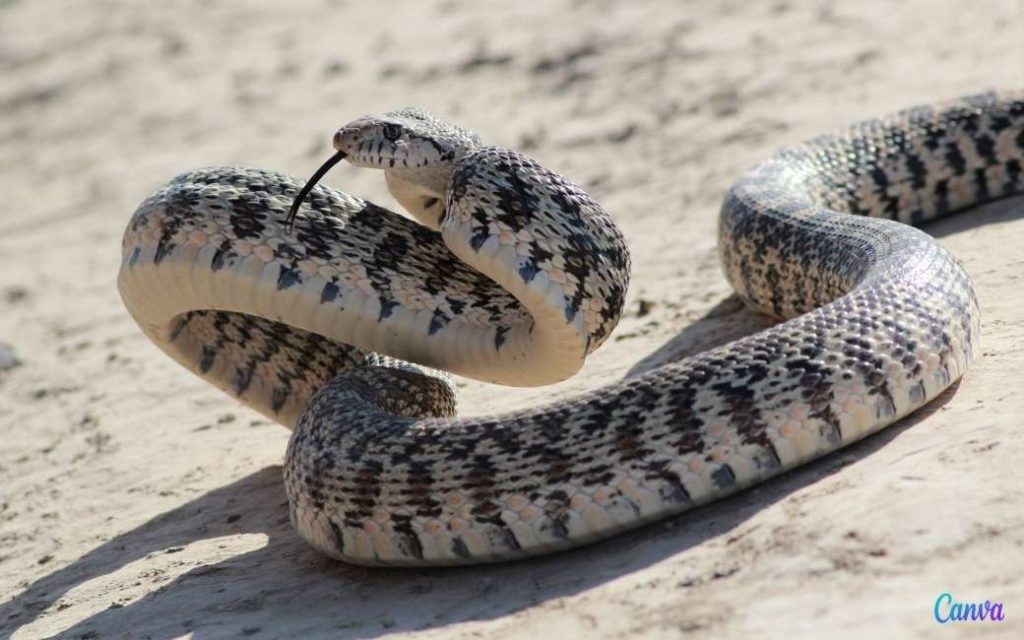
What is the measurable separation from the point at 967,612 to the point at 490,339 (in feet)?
10.1

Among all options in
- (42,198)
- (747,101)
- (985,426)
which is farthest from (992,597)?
(42,198)

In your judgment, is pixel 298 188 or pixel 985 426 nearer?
pixel 985 426

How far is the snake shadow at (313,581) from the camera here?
5.80m

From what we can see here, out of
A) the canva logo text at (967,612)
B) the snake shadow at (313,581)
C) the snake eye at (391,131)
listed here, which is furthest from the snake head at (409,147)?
the canva logo text at (967,612)

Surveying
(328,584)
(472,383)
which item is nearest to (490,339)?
(328,584)

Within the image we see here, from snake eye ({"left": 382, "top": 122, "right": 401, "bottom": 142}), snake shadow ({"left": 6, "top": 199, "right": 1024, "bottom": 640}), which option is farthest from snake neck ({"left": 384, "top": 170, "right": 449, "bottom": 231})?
snake shadow ({"left": 6, "top": 199, "right": 1024, "bottom": 640})

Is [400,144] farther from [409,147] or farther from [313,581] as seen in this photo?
[313,581]

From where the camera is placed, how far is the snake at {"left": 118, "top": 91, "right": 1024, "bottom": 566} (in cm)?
597

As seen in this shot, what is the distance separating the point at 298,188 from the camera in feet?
23.6

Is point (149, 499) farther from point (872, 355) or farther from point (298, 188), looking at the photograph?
point (872, 355)

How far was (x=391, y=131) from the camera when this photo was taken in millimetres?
7227

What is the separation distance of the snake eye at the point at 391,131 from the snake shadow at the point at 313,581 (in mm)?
2039

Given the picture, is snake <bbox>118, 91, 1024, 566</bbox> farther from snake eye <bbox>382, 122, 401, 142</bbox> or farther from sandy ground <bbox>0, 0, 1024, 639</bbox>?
sandy ground <bbox>0, 0, 1024, 639</bbox>

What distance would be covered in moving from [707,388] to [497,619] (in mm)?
1312
